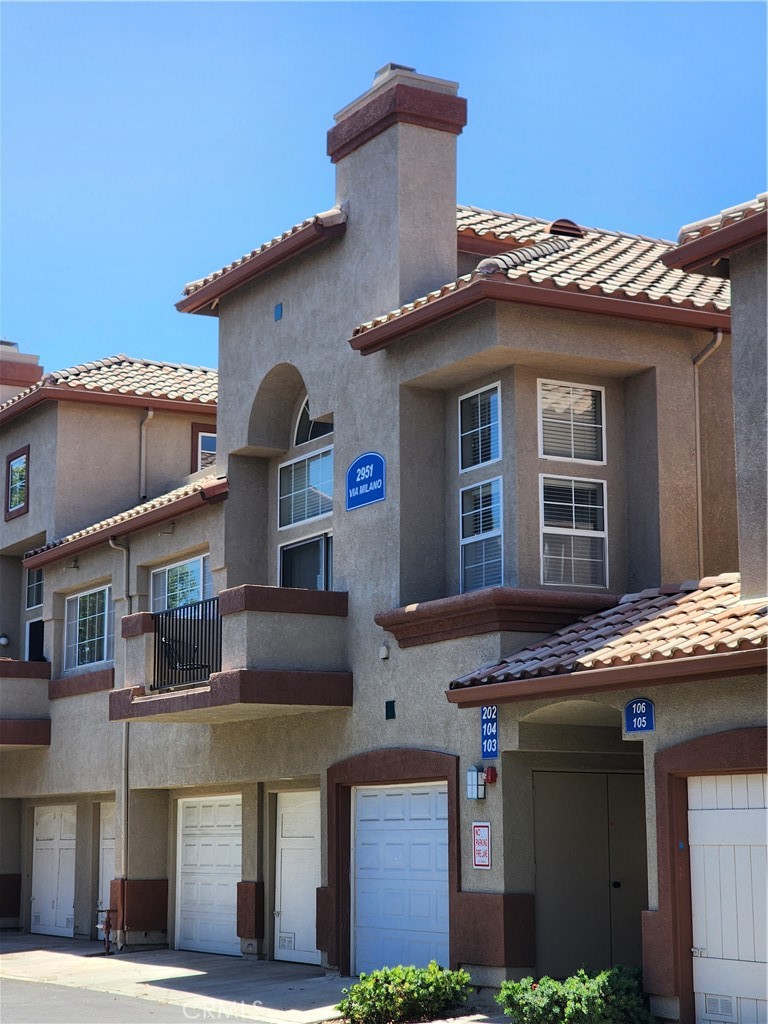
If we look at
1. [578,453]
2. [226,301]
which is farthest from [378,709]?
[226,301]

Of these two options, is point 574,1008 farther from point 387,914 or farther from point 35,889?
point 35,889

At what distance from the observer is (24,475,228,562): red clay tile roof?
72.0ft

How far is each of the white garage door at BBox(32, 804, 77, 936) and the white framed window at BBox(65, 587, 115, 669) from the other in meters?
2.87

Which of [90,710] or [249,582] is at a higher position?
[249,582]

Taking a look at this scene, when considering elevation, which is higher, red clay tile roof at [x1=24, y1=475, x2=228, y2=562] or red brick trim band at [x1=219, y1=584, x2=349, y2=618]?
red clay tile roof at [x1=24, y1=475, x2=228, y2=562]

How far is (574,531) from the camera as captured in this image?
677 inches

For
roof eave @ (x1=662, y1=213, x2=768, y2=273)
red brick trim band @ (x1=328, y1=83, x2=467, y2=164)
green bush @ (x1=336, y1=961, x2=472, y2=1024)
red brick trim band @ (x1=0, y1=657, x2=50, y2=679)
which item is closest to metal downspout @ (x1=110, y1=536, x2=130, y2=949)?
red brick trim band @ (x1=0, y1=657, x2=50, y2=679)

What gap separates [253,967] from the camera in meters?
20.2

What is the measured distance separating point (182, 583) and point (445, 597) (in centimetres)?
725

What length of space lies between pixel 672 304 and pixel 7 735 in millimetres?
15284

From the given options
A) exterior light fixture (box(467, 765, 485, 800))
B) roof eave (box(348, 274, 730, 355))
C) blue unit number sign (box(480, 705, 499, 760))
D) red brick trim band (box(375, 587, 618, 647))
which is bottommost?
exterior light fixture (box(467, 765, 485, 800))

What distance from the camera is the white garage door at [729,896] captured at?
1273cm

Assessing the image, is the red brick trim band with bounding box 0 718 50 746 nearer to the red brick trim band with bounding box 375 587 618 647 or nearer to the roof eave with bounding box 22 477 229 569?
the roof eave with bounding box 22 477 229 569

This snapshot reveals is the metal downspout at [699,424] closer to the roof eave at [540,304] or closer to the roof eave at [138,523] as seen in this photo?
the roof eave at [540,304]
